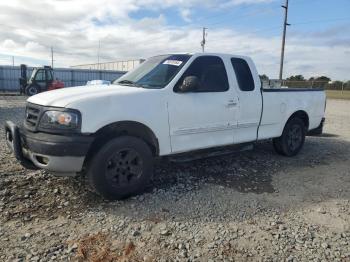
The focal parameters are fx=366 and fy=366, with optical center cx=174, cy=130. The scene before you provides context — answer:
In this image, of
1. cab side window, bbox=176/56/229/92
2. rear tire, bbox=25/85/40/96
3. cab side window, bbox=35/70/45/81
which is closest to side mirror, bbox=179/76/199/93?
cab side window, bbox=176/56/229/92

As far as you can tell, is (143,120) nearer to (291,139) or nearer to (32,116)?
(32,116)

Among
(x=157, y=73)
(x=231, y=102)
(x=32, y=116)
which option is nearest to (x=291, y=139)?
(x=231, y=102)

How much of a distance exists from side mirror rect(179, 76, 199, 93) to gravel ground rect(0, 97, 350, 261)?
1392mm

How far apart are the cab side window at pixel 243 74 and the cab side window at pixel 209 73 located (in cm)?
30

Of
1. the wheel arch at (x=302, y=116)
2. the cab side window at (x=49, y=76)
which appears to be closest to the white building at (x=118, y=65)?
the cab side window at (x=49, y=76)

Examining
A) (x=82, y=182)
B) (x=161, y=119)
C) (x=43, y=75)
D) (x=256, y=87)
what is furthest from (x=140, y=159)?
(x=43, y=75)

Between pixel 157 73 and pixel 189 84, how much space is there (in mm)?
604

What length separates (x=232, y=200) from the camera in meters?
4.89

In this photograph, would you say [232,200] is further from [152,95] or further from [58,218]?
[58,218]

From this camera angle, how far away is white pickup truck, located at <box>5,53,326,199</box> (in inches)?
168

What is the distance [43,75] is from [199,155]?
75.9 feet

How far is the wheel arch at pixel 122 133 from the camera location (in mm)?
4480

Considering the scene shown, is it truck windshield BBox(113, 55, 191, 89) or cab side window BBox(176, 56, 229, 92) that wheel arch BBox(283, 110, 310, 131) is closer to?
cab side window BBox(176, 56, 229, 92)

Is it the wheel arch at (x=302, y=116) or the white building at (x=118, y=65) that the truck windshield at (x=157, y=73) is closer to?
the wheel arch at (x=302, y=116)
